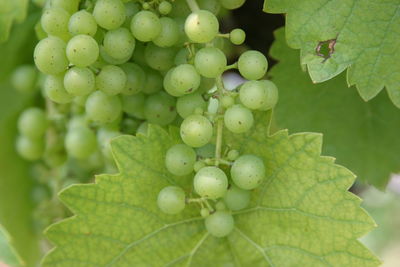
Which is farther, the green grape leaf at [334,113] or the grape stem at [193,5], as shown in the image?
the green grape leaf at [334,113]

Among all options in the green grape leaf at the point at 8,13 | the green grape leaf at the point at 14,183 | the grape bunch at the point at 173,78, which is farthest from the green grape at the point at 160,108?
the green grape leaf at the point at 14,183

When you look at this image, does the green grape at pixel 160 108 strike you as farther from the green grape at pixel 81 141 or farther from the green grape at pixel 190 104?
the green grape at pixel 81 141

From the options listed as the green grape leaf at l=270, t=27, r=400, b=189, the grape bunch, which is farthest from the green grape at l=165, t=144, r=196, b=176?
the green grape leaf at l=270, t=27, r=400, b=189

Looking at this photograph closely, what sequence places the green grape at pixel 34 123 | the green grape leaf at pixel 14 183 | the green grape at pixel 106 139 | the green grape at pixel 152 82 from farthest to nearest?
1. the green grape leaf at pixel 14 183
2. the green grape at pixel 34 123
3. the green grape at pixel 106 139
4. the green grape at pixel 152 82

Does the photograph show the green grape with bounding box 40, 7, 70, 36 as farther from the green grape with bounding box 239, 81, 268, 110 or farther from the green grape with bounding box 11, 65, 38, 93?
the green grape with bounding box 11, 65, 38, 93

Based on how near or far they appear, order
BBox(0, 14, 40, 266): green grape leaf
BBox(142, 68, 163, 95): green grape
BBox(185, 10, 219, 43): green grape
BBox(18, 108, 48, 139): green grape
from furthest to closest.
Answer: BBox(0, 14, 40, 266): green grape leaf → BBox(18, 108, 48, 139): green grape → BBox(142, 68, 163, 95): green grape → BBox(185, 10, 219, 43): green grape

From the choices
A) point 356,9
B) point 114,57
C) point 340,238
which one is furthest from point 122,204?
point 356,9

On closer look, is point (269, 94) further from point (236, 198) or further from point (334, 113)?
point (334, 113)
